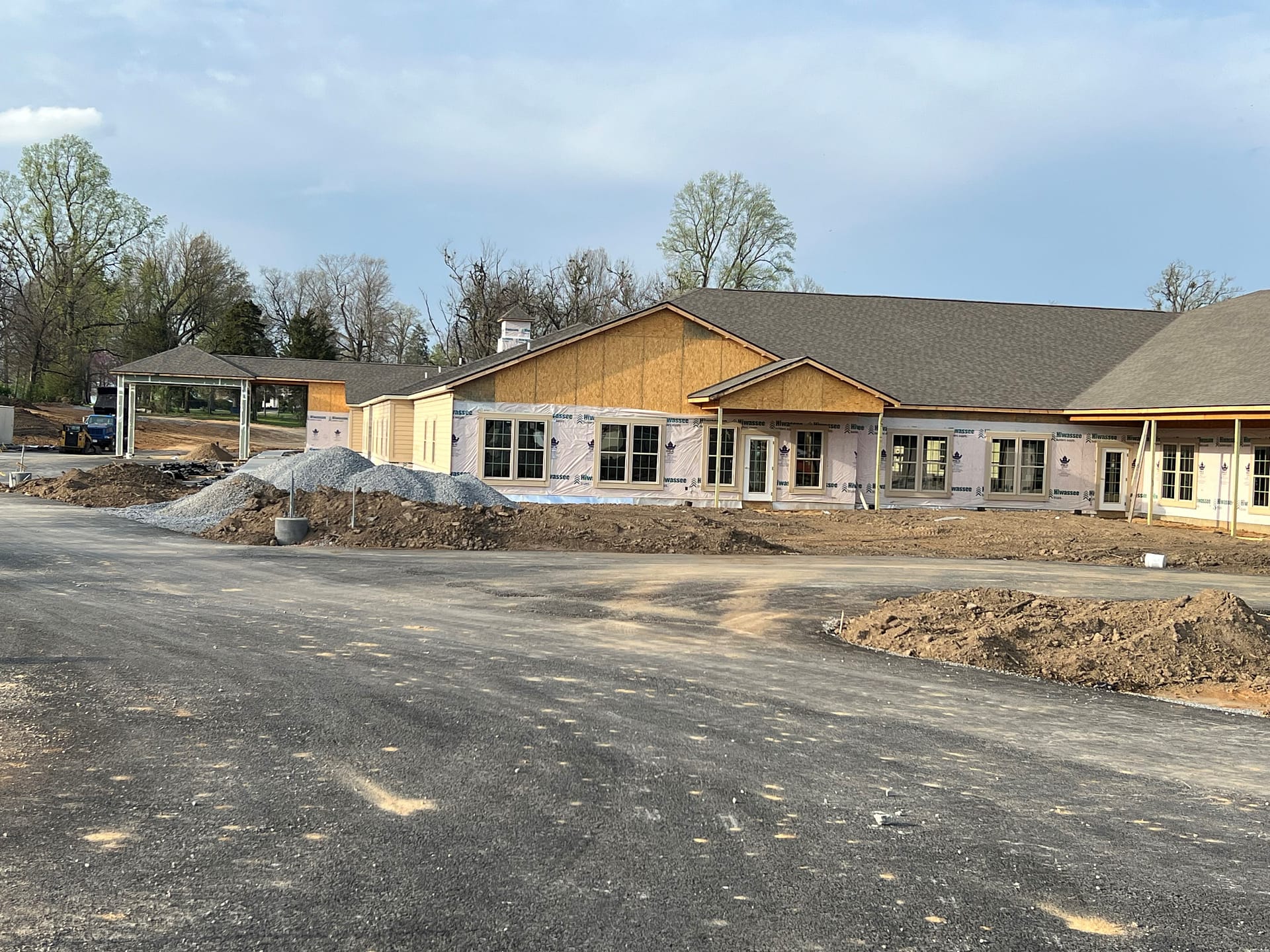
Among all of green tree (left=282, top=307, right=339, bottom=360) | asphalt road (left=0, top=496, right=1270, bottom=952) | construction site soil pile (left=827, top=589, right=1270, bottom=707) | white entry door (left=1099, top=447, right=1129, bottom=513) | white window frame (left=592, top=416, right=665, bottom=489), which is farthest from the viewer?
green tree (left=282, top=307, right=339, bottom=360)

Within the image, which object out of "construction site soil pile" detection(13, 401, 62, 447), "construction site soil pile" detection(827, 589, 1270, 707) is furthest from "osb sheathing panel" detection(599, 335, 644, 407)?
"construction site soil pile" detection(13, 401, 62, 447)

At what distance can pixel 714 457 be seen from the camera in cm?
2884

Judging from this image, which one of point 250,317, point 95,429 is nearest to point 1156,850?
point 95,429

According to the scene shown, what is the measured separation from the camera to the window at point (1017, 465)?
30344mm

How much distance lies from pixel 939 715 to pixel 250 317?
79.5 meters

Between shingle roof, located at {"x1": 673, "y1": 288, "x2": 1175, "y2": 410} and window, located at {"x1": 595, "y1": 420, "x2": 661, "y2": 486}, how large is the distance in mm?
3698

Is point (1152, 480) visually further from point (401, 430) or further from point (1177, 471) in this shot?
point (401, 430)

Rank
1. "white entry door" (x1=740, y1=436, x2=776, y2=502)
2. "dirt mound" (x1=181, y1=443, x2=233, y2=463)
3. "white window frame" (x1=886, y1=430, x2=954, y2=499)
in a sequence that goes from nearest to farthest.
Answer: "white entry door" (x1=740, y1=436, x2=776, y2=502) → "white window frame" (x1=886, y1=430, x2=954, y2=499) → "dirt mound" (x1=181, y1=443, x2=233, y2=463)

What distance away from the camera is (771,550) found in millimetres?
20734

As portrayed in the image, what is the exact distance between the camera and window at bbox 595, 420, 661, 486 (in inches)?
1106

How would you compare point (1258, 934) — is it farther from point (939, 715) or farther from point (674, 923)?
point (939, 715)

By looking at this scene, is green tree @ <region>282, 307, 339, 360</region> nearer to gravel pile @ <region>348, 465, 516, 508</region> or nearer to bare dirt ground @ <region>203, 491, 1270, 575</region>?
gravel pile @ <region>348, 465, 516, 508</region>

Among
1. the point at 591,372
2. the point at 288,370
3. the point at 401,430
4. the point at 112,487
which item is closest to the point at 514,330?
the point at 401,430

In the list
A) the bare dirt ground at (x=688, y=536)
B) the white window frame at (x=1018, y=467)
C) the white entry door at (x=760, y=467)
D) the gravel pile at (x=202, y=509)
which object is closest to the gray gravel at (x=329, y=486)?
the gravel pile at (x=202, y=509)
